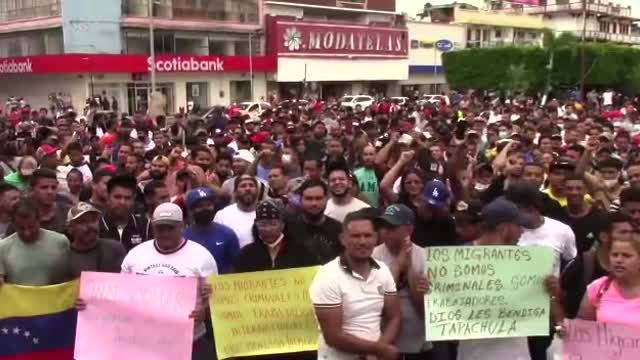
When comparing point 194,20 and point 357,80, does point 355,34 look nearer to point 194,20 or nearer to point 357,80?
point 357,80

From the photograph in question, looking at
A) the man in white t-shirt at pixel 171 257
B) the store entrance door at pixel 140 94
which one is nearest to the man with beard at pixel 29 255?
the man in white t-shirt at pixel 171 257

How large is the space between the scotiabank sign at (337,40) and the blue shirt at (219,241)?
4585 cm

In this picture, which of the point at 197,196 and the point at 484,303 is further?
the point at 197,196

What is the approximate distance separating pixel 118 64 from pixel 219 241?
38.5 m

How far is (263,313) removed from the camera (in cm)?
525

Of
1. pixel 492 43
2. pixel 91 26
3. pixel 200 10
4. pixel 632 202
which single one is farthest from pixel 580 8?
pixel 632 202

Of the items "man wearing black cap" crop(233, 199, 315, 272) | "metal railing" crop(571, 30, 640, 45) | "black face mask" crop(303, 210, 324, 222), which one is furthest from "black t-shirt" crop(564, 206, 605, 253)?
"metal railing" crop(571, 30, 640, 45)

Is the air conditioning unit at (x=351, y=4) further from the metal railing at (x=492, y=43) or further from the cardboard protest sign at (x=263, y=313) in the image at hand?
the cardboard protest sign at (x=263, y=313)

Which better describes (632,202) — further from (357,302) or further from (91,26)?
(91,26)

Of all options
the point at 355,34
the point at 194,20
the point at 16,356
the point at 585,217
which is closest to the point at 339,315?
the point at 16,356

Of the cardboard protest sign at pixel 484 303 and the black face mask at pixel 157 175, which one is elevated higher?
the black face mask at pixel 157 175

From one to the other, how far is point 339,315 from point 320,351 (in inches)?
14.3

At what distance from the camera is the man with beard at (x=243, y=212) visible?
6.25 meters

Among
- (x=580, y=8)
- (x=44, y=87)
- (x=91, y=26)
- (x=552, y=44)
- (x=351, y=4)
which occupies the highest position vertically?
(x=580, y=8)
